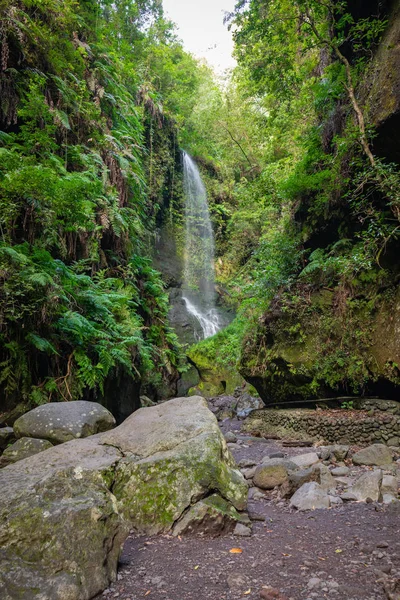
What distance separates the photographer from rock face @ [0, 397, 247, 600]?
2174 mm

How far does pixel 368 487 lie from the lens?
13.8ft

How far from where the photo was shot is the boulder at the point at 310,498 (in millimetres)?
4031

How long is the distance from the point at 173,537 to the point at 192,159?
24.2m

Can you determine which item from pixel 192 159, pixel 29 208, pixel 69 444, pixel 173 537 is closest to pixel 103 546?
pixel 173 537

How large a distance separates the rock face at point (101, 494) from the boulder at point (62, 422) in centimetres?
74

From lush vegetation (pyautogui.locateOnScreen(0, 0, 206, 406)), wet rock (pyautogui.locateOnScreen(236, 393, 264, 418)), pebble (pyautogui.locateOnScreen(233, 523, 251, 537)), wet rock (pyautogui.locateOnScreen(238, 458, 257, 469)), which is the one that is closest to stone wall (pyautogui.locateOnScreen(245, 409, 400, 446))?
wet rock (pyautogui.locateOnScreen(238, 458, 257, 469))

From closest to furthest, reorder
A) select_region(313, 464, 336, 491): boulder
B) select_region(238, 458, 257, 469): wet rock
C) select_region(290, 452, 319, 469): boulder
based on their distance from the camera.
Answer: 1. select_region(313, 464, 336, 491): boulder
2. select_region(290, 452, 319, 469): boulder
3. select_region(238, 458, 257, 469): wet rock

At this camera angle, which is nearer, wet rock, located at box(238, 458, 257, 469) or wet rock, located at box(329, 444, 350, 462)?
wet rock, located at box(238, 458, 257, 469)

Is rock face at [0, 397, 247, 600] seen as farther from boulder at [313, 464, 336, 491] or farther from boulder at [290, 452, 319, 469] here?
boulder at [290, 452, 319, 469]

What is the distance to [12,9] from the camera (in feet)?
23.6

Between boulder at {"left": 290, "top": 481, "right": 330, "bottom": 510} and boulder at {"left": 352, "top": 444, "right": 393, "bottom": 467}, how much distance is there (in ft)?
5.72

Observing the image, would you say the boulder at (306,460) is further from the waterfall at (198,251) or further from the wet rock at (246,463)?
the waterfall at (198,251)

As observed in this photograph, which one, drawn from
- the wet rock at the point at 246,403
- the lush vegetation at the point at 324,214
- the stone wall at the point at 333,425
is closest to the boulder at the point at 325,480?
the stone wall at the point at 333,425

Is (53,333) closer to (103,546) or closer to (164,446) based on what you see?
(164,446)
